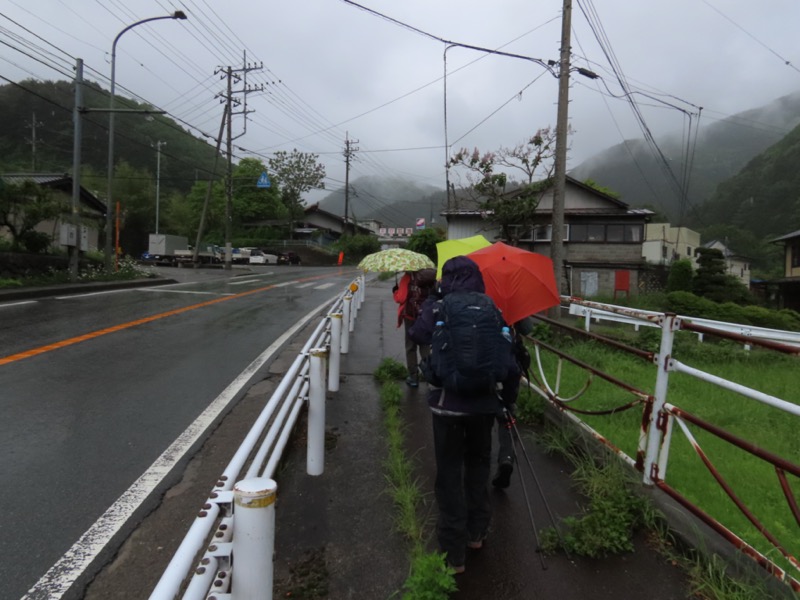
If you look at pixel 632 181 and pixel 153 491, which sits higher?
pixel 632 181

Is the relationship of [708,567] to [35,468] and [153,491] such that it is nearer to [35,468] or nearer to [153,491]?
[153,491]

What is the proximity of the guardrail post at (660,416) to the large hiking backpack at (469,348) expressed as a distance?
42.3 inches

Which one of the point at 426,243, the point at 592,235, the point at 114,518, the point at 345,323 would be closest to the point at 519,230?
the point at 592,235

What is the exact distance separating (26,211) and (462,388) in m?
17.8

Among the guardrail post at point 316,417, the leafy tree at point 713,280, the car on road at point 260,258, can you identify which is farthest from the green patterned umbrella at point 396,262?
the car on road at point 260,258

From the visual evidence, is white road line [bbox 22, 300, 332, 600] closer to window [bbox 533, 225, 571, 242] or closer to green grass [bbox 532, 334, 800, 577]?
green grass [bbox 532, 334, 800, 577]

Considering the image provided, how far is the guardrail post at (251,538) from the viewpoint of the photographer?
5.49 feet

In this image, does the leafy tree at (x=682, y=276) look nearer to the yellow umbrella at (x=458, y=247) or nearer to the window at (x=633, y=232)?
the window at (x=633, y=232)

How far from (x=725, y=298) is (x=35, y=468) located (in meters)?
28.6

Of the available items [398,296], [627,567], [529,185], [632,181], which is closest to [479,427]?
[627,567]

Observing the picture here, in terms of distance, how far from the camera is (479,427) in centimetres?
276

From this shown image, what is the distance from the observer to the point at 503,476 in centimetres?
357

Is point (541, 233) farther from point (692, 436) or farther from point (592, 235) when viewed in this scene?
point (692, 436)

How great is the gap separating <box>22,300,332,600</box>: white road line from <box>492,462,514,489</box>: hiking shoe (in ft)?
7.89
